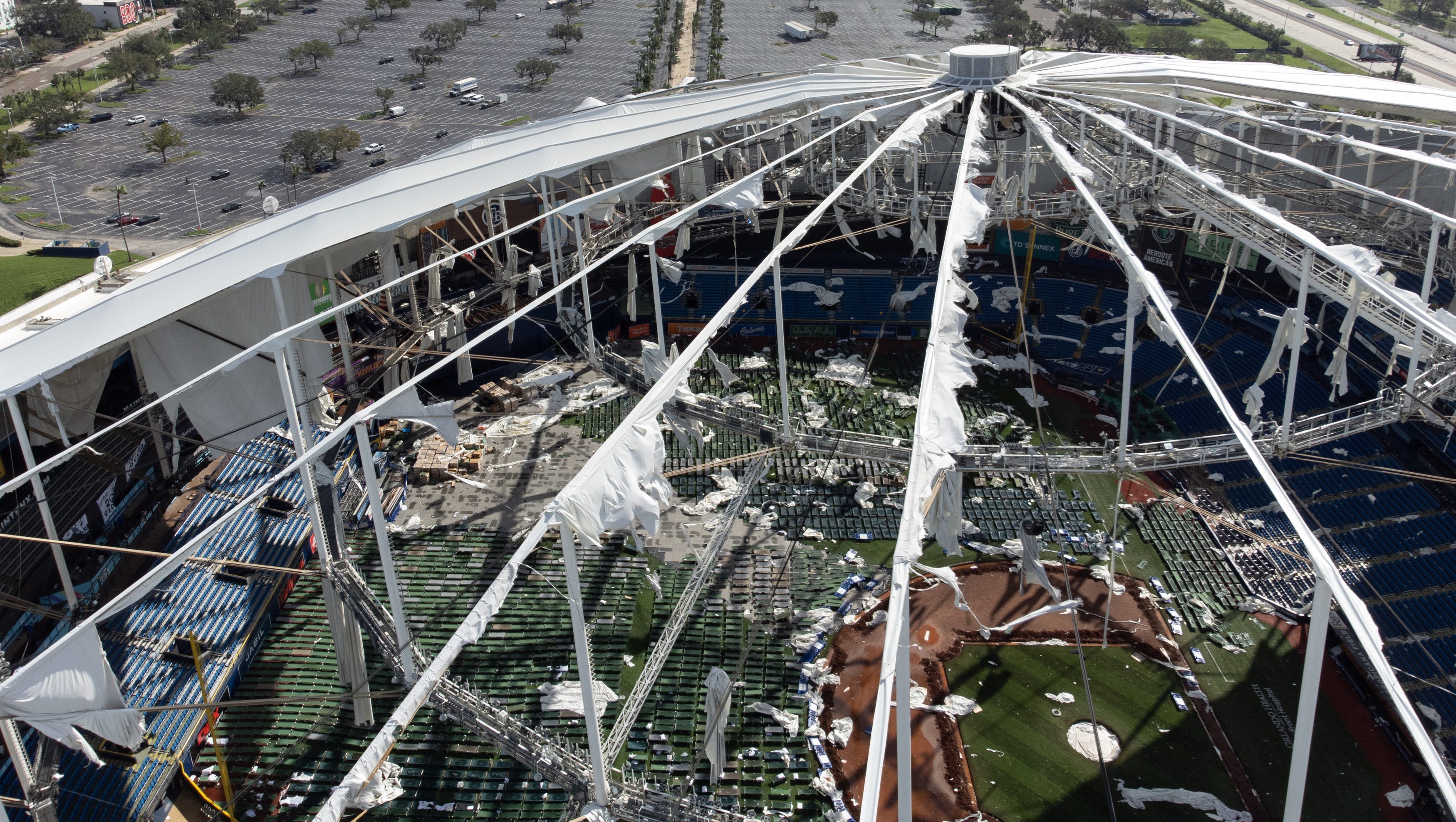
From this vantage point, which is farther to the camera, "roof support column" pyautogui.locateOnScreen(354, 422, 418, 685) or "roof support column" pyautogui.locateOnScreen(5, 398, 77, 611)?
"roof support column" pyautogui.locateOnScreen(5, 398, 77, 611)

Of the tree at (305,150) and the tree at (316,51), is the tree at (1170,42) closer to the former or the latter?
the tree at (305,150)

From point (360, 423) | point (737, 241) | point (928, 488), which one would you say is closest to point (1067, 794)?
point (928, 488)

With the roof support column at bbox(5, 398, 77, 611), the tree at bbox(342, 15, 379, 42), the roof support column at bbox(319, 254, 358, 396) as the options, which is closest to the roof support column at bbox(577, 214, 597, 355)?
the roof support column at bbox(319, 254, 358, 396)

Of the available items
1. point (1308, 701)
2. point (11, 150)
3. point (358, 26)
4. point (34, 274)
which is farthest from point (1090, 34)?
point (1308, 701)

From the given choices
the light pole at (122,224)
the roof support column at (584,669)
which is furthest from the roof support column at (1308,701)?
the light pole at (122,224)

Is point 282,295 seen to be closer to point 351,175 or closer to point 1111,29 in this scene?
point 351,175

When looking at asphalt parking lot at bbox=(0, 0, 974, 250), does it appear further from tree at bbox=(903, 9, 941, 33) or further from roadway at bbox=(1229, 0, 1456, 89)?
roadway at bbox=(1229, 0, 1456, 89)
